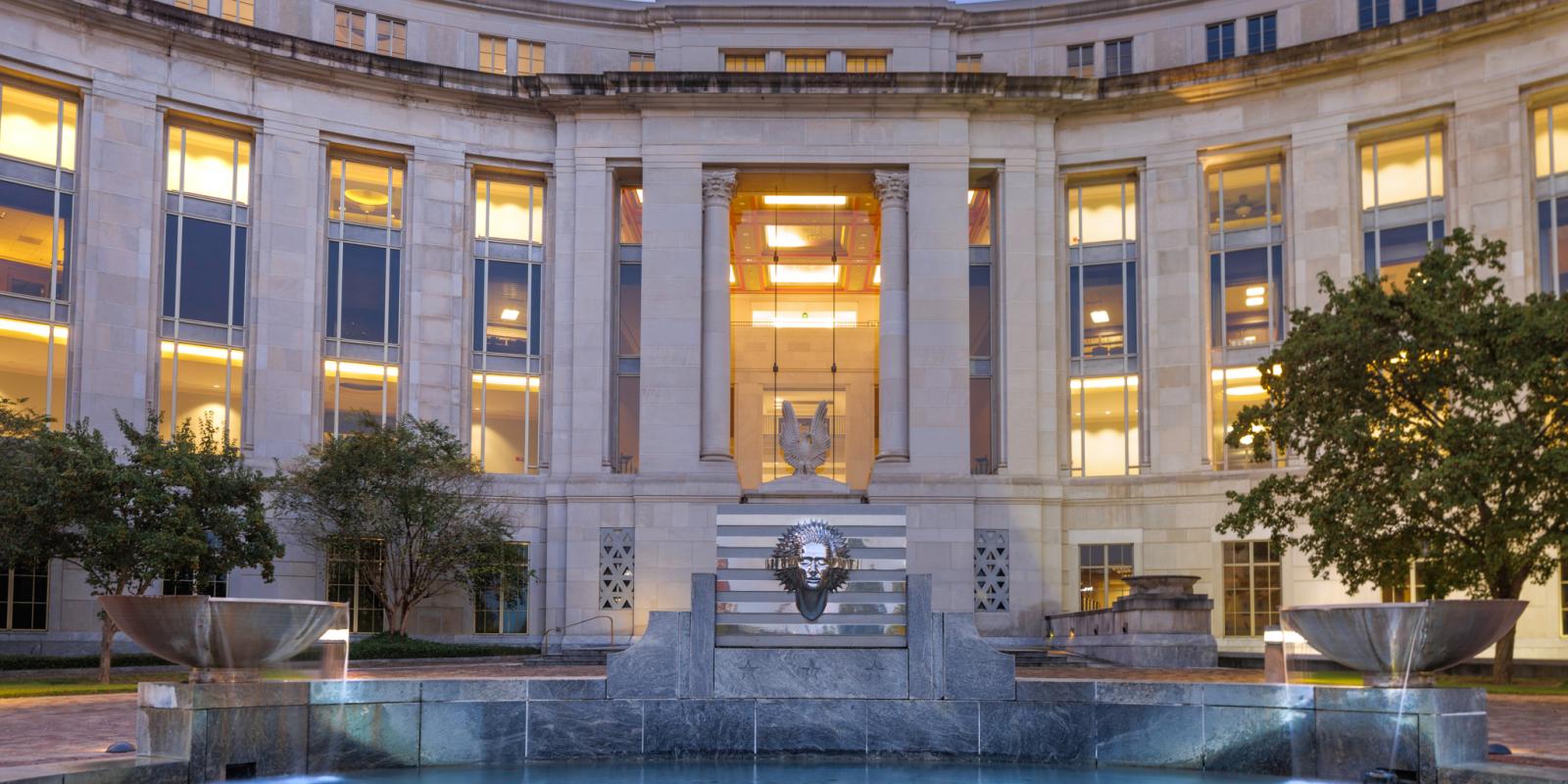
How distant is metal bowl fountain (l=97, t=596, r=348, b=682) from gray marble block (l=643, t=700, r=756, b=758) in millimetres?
4919

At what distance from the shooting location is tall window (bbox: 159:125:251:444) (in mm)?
45938

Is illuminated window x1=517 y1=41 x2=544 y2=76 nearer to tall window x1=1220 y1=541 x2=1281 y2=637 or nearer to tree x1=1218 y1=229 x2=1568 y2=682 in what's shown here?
tall window x1=1220 y1=541 x2=1281 y2=637

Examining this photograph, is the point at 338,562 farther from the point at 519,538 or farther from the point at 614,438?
the point at 614,438

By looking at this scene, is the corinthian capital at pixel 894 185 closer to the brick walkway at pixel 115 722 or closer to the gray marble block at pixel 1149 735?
the brick walkway at pixel 115 722

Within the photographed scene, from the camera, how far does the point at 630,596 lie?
1908 inches

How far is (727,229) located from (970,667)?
31039mm

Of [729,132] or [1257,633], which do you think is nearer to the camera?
[1257,633]

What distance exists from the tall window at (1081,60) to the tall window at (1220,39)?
3850mm

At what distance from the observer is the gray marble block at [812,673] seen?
71.9 ft

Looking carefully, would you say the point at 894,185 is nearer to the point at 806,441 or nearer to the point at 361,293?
the point at 806,441

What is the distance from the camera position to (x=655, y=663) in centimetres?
2192

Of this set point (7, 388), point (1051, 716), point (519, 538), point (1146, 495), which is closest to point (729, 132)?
point (519, 538)

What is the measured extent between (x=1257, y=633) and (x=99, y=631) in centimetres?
3371

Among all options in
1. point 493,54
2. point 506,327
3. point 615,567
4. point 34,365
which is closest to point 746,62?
point 493,54
